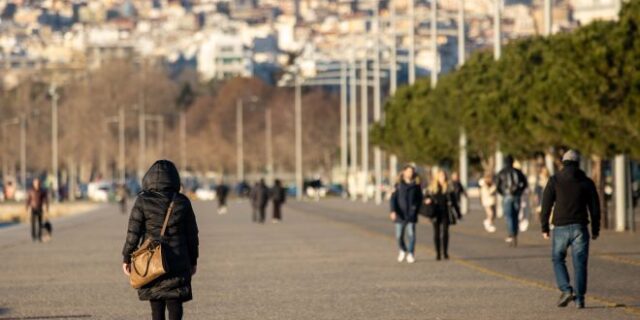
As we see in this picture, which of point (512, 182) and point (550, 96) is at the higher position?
point (550, 96)

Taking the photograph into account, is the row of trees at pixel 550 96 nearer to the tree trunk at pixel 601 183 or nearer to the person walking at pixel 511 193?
the tree trunk at pixel 601 183

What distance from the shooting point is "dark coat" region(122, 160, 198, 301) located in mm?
17078

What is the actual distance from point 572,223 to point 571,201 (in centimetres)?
25

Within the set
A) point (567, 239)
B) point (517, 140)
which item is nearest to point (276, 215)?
point (517, 140)

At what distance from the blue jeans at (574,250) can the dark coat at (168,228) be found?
22.1 feet

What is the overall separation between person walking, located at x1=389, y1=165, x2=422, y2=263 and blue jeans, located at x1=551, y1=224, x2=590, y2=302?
36.1 ft

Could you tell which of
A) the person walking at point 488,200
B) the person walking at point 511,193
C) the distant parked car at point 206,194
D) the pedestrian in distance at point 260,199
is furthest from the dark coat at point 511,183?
the distant parked car at point 206,194

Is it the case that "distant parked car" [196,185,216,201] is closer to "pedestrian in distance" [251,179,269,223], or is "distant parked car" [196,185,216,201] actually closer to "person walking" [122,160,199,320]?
"pedestrian in distance" [251,179,269,223]

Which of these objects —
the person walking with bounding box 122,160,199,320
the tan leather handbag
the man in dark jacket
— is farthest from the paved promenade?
the tan leather handbag

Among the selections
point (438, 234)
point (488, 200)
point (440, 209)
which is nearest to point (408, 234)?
point (438, 234)

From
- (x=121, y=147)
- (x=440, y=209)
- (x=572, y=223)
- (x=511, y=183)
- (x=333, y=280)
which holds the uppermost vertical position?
(x=121, y=147)

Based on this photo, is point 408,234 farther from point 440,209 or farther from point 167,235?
point 167,235

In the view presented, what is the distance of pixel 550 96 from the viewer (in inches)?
1880

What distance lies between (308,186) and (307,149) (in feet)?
82.5
